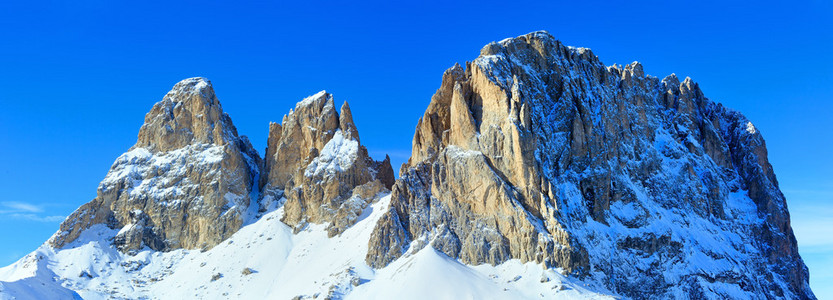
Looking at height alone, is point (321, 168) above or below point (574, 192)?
above

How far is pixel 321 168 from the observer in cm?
17675

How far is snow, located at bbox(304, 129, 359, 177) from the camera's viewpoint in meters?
176

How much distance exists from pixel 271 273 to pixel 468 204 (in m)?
46.1

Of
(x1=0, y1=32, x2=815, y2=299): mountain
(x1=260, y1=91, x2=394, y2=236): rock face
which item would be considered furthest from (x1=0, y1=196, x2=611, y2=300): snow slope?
(x1=260, y1=91, x2=394, y2=236): rock face

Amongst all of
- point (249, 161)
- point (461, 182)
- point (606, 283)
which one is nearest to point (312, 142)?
point (249, 161)

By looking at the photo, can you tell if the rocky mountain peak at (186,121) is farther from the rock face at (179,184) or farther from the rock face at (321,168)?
the rock face at (321,168)

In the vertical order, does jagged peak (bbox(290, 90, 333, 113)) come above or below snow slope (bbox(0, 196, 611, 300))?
above

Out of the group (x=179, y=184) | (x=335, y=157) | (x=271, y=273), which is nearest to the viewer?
(x=271, y=273)

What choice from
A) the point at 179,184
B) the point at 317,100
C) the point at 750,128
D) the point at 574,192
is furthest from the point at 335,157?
the point at 750,128

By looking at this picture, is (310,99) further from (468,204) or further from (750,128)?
(750,128)

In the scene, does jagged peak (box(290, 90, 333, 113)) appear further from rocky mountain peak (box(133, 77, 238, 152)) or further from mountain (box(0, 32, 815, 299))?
rocky mountain peak (box(133, 77, 238, 152))

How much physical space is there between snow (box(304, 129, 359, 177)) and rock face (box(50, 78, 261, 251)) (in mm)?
19885

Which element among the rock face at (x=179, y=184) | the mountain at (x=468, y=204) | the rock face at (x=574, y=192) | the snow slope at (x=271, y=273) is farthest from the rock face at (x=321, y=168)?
the rock face at (x=574, y=192)

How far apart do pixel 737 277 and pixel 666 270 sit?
1632 cm
